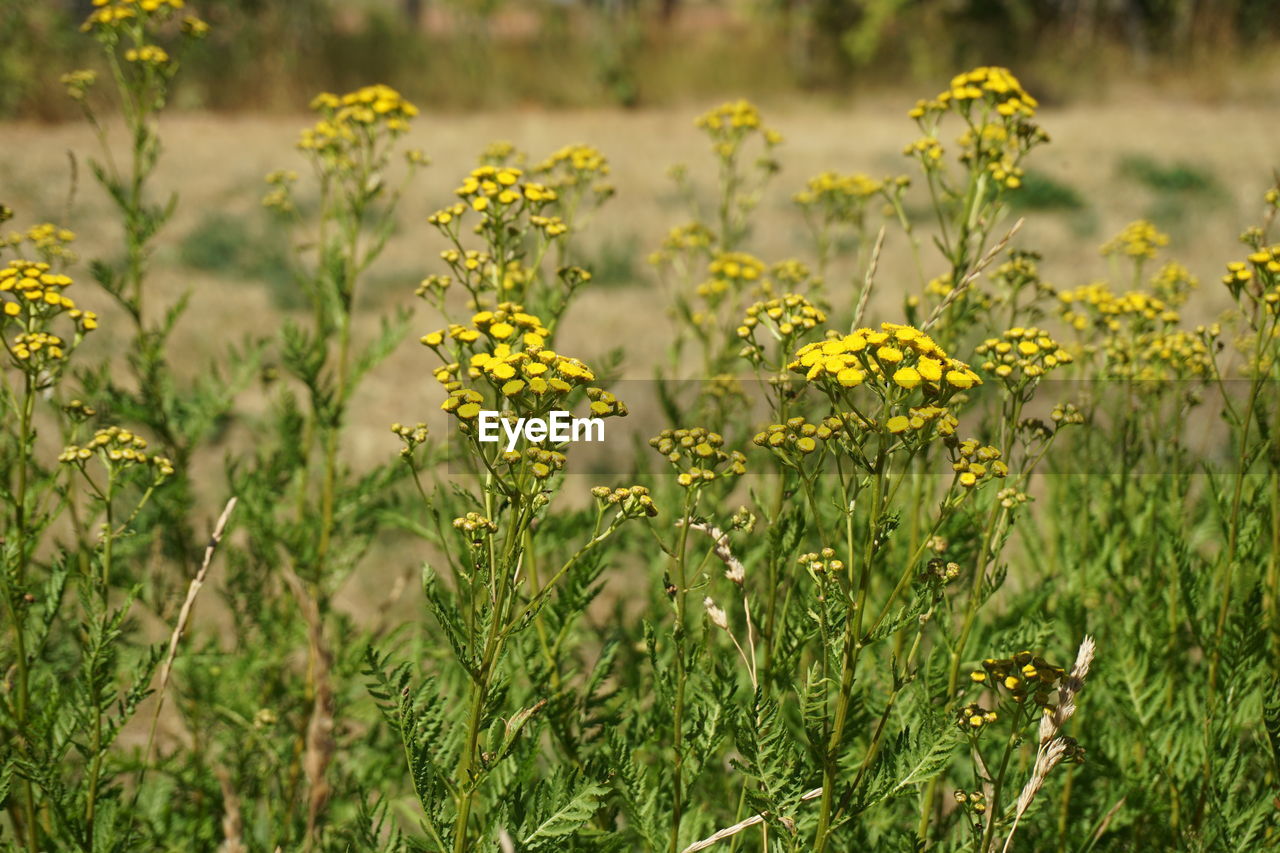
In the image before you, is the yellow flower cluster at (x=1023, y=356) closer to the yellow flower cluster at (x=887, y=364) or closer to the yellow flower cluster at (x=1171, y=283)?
the yellow flower cluster at (x=887, y=364)

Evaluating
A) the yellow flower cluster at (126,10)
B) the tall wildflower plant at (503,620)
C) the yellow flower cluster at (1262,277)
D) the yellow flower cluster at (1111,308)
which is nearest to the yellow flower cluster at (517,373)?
the tall wildflower plant at (503,620)

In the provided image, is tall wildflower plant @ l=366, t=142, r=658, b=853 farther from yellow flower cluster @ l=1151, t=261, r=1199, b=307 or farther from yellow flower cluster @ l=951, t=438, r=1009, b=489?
yellow flower cluster @ l=1151, t=261, r=1199, b=307

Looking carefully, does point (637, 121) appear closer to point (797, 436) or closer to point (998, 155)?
point (998, 155)

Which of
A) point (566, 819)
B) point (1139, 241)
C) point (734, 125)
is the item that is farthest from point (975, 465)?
point (1139, 241)

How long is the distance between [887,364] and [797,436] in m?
0.28

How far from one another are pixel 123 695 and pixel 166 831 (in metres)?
0.70

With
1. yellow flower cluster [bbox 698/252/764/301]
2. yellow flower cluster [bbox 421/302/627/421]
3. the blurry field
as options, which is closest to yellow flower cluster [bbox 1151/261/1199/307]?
yellow flower cluster [bbox 698/252/764/301]

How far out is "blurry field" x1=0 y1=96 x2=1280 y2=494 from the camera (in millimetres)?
7566

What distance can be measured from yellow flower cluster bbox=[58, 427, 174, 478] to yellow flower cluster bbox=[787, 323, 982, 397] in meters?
1.18

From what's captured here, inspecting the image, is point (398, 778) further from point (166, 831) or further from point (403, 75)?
point (403, 75)

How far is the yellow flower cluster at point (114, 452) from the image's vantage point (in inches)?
74.0

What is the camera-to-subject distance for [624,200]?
35.0 feet

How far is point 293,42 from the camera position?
14.9 meters

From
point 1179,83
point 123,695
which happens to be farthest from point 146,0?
point 1179,83
